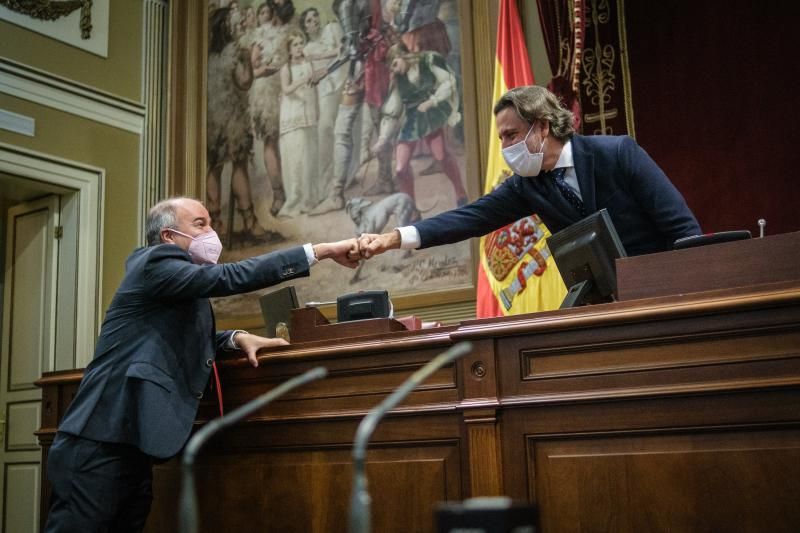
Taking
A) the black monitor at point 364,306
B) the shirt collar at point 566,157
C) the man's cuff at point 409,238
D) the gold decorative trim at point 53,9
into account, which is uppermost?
the gold decorative trim at point 53,9

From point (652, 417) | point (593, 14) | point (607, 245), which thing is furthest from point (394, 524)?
point (593, 14)

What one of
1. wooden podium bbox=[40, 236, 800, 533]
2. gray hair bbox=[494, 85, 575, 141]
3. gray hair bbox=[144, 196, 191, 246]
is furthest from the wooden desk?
gray hair bbox=[494, 85, 575, 141]

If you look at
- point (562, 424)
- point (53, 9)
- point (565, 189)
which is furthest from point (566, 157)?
point (53, 9)

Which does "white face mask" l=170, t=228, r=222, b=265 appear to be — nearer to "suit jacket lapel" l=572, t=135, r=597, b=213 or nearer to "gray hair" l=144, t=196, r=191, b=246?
"gray hair" l=144, t=196, r=191, b=246

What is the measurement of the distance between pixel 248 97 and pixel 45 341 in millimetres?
2409

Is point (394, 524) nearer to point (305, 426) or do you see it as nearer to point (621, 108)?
point (305, 426)

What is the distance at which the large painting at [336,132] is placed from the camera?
6.06 metres

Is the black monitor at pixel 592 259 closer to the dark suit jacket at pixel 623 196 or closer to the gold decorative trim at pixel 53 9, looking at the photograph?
the dark suit jacket at pixel 623 196

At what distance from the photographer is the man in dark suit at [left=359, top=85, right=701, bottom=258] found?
3188mm

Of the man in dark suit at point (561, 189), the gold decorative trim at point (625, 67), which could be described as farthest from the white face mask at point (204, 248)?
the gold decorative trim at point (625, 67)

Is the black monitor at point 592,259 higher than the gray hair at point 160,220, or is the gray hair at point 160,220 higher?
the gray hair at point 160,220

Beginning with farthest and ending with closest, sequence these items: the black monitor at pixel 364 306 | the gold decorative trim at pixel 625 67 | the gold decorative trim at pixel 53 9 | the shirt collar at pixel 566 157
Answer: the gold decorative trim at pixel 53 9, the gold decorative trim at pixel 625 67, the shirt collar at pixel 566 157, the black monitor at pixel 364 306

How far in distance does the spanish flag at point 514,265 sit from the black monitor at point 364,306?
192 cm

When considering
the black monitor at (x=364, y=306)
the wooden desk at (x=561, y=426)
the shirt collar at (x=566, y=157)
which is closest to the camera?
the wooden desk at (x=561, y=426)
